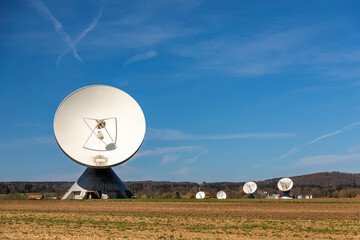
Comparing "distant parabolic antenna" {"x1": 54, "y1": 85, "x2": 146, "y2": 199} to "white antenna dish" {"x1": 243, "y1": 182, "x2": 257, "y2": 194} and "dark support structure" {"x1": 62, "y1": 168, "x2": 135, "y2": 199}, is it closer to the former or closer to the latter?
"dark support structure" {"x1": 62, "y1": 168, "x2": 135, "y2": 199}

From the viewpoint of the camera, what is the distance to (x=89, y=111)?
2704 inches

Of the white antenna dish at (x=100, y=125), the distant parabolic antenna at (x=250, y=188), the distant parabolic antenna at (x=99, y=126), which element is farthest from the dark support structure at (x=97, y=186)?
the distant parabolic antenna at (x=250, y=188)

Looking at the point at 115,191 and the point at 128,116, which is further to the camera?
→ the point at 115,191

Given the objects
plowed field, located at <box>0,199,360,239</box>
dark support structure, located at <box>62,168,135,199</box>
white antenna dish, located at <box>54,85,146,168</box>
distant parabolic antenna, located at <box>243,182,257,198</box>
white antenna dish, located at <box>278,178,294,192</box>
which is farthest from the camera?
distant parabolic antenna, located at <box>243,182,257,198</box>

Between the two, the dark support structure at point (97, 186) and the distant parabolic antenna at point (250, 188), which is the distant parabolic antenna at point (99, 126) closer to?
the dark support structure at point (97, 186)

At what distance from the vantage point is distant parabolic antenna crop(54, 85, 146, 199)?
66938 mm

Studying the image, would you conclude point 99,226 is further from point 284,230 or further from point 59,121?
point 59,121

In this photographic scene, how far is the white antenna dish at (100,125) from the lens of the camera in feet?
220

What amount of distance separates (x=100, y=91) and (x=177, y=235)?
41892 mm

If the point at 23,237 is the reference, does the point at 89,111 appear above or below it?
above

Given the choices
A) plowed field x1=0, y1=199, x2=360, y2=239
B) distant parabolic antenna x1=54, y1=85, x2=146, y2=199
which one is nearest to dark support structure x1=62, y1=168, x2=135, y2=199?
distant parabolic antenna x1=54, y1=85, x2=146, y2=199

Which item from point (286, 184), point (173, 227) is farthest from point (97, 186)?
point (286, 184)

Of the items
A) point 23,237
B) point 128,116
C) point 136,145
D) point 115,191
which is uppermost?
point 128,116

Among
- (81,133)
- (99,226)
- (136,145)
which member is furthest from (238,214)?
(81,133)
